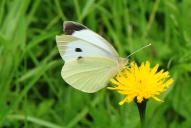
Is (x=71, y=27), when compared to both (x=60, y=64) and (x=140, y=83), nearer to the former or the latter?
(x=140, y=83)

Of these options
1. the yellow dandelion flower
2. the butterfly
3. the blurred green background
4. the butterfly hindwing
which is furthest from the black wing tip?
the blurred green background

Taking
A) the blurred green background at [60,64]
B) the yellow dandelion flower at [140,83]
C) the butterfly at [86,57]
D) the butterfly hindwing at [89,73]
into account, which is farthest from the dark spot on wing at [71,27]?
the blurred green background at [60,64]

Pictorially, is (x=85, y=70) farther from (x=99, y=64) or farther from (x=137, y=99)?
(x=137, y=99)

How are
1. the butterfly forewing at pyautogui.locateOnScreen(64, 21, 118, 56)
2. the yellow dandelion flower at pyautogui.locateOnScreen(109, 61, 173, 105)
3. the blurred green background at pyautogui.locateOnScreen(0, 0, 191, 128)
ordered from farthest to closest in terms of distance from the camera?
the blurred green background at pyautogui.locateOnScreen(0, 0, 191, 128)
the butterfly forewing at pyautogui.locateOnScreen(64, 21, 118, 56)
the yellow dandelion flower at pyautogui.locateOnScreen(109, 61, 173, 105)

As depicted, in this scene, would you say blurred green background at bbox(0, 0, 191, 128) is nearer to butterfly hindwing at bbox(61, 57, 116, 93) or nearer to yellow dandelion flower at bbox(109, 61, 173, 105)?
butterfly hindwing at bbox(61, 57, 116, 93)

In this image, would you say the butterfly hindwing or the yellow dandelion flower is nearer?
the yellow dandelion flower

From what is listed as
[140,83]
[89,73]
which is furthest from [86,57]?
[140,83]

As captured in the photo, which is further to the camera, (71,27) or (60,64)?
(60,64)
